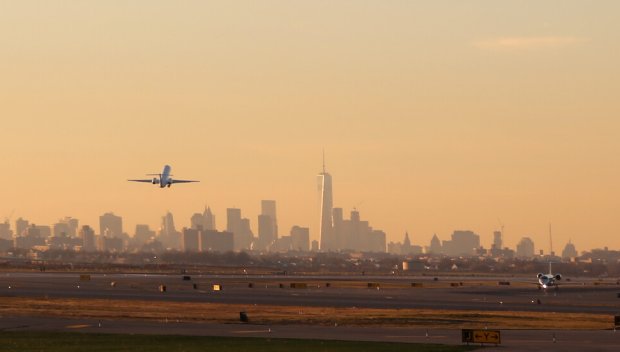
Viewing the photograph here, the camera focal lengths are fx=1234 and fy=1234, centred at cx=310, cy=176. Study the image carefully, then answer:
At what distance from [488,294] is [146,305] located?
210ft

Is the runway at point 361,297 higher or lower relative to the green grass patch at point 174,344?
higher

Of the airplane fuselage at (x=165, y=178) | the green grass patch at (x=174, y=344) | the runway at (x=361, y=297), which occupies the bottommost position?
the green grass patch at (x=174, y=344)

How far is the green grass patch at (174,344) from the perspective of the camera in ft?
260

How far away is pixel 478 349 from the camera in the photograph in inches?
3127

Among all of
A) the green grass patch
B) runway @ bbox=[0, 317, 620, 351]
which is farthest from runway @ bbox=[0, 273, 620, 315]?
the green grass patch

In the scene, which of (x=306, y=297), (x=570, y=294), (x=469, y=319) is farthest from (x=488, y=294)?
(x=469, y=319)

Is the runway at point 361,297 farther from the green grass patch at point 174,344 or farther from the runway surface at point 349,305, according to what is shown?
the green grass patch at point 174,344

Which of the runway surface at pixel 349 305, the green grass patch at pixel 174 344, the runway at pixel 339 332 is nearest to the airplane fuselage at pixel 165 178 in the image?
the runway surface at pixel 349 305

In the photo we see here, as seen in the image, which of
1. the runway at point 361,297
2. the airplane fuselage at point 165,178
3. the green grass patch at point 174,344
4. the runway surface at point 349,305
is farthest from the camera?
the airplane fuselage at point 165,178

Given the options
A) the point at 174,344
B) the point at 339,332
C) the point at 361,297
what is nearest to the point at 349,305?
the point at 361,297

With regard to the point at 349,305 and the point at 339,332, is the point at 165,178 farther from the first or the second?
the point at 339,332

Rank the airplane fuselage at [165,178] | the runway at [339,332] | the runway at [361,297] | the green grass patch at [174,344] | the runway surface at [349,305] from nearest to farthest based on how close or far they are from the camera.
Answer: the green grass patch at [174,344] → the runway at [339,332] → the runway surface at [349,305] → the runway at [361,297] → the airplane fuselage at [165,178]

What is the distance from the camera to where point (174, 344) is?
270 ft

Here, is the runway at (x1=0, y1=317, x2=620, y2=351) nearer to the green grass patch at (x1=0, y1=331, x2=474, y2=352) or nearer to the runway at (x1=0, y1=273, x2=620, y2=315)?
the green grass patch at (x1=0, y1=331, x2=474, y2=352)
